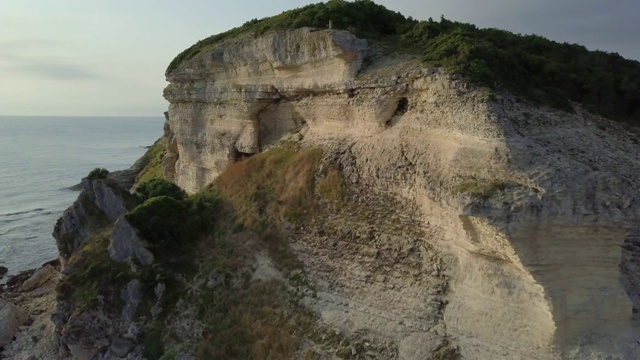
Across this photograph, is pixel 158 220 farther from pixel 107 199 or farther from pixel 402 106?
pixel 402 106

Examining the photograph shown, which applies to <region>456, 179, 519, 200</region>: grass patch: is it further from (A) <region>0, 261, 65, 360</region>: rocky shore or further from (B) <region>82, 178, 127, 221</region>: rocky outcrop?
(B) <region>82, 178, 127, 221</region>: rocky outcrop

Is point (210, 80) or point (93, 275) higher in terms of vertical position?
point (210, 80)

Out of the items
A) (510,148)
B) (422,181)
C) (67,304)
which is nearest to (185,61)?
(67,304)

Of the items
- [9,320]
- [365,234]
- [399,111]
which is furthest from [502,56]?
[9,320]

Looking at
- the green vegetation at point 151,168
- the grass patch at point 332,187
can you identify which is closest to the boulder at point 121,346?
the grass patch at point 332,187

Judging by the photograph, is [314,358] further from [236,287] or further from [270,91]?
[270,91]

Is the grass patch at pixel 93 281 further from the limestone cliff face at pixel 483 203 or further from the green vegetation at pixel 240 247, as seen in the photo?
the limestone cliff face at pixel 483 203
